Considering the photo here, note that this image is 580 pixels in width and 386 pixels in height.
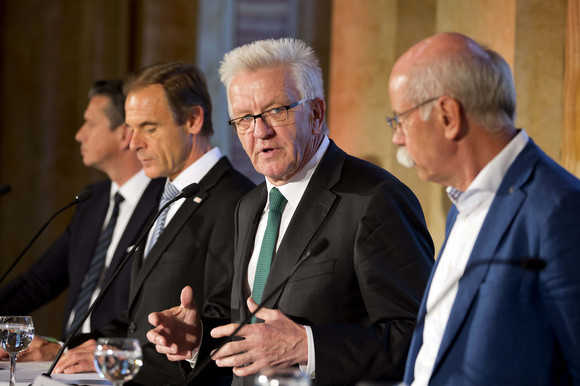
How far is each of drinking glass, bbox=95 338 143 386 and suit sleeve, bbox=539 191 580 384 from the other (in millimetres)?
1038

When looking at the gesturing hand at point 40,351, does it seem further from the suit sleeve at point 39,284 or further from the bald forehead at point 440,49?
the bald forehead at point 440,49

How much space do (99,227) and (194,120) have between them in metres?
1.13

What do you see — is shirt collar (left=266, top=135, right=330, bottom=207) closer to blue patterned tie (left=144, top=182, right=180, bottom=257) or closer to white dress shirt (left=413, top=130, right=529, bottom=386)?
white dress shirt (left=413, top=130, right=529, bottom=386)

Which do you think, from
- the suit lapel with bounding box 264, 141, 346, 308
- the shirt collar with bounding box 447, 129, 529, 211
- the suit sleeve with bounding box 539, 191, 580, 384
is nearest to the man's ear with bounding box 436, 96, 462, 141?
the shirt collar with bounding box 447, 129, 529, 211

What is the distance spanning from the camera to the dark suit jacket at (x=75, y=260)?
411 centimetres

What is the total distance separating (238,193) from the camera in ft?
11.6

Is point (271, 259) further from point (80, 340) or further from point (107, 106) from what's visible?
point (107, 106)

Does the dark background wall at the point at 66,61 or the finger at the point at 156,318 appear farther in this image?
the dark background wall at the point at 66,61

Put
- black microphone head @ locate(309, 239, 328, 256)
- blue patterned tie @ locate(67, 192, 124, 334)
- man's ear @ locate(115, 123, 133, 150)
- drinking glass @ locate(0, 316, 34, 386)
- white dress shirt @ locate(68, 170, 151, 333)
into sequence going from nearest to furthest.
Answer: black microphone head @ locate(309, 239, 328, 256) → drinking glass @ locate(0, 316, 34, 386) → blue patterned tie @ locate(67, 192, 124, 334) → white dress shirt @ locate(68, 170, 151, 333) → man's ear @ locate(115, 123, 133, 150)

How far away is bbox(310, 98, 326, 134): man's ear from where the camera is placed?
116 inches

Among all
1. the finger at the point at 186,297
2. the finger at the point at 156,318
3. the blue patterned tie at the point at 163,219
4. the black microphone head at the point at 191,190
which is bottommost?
the finger at the point at 156,318

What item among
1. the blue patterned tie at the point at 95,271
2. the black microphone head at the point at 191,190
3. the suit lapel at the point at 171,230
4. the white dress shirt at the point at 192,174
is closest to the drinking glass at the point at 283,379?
the black microphone head at the point at 191,190

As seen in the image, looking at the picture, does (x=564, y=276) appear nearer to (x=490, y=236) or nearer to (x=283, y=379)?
(x=490, y=236)

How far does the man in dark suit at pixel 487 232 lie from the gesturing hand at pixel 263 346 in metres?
0.38
